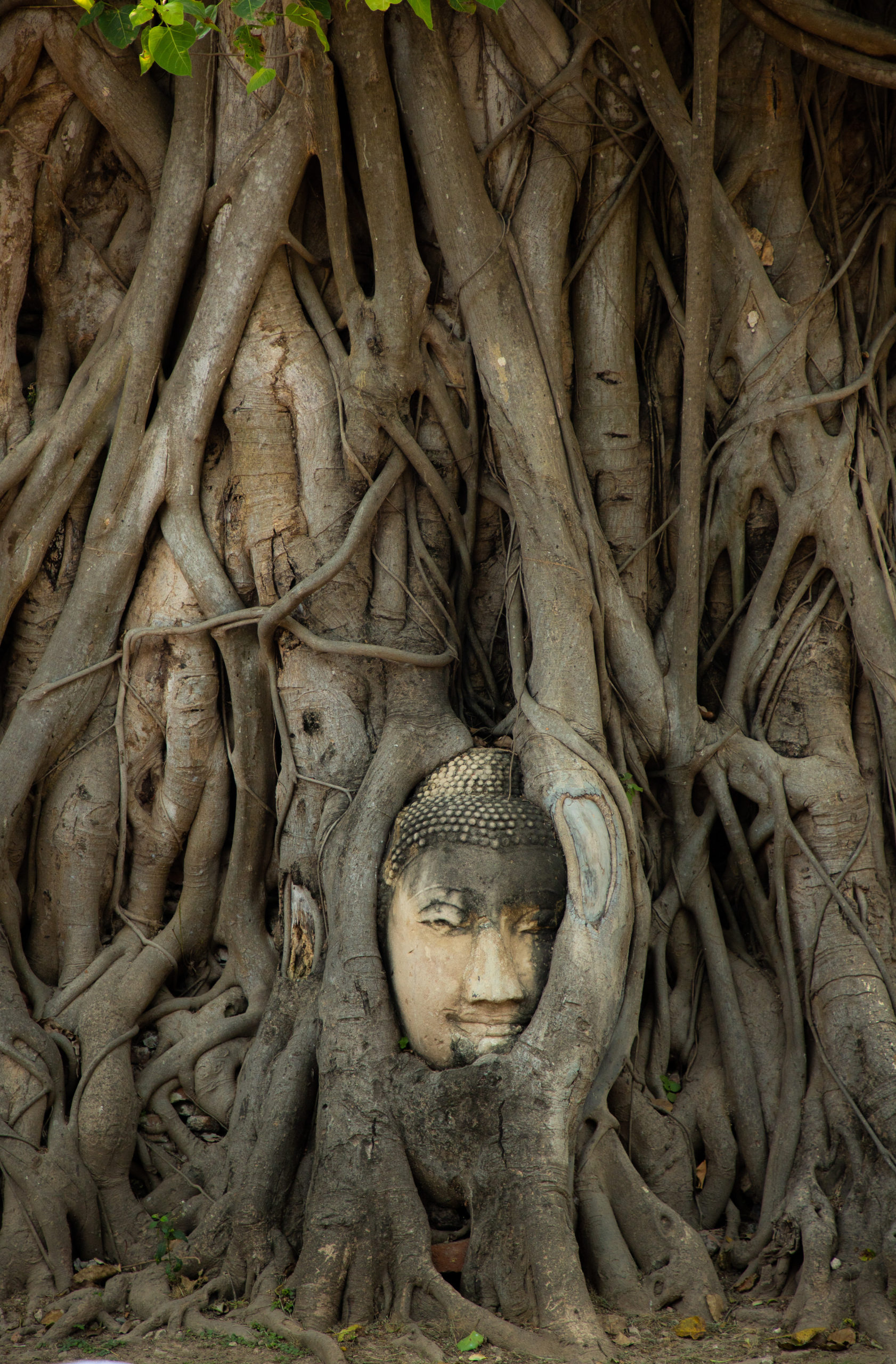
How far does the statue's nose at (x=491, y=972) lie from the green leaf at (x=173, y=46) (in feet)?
7.99

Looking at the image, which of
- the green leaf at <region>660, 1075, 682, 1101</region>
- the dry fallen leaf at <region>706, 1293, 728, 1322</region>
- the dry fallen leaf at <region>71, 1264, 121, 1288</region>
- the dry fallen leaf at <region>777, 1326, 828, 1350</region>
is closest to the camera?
the dry fallen leaf at <region>777, 1326, 828, 1350</region>

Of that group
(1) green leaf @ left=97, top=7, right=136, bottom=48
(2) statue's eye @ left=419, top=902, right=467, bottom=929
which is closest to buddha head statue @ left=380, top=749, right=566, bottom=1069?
(2) statue's eye @ left=419, top=902, right=467, bottom=929

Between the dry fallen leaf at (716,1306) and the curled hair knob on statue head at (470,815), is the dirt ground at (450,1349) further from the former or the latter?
the curled hair knob on statue head at (470,815)

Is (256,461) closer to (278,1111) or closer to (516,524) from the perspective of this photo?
(516,524)

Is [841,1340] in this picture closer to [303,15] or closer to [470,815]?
[470,815]

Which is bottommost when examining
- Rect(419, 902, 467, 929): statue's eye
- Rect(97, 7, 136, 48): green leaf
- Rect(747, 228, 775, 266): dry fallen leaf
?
Rect(419, 902, 467, 929): statue's eye

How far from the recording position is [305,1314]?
271cm

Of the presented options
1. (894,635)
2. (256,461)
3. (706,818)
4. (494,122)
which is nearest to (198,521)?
(256,461)

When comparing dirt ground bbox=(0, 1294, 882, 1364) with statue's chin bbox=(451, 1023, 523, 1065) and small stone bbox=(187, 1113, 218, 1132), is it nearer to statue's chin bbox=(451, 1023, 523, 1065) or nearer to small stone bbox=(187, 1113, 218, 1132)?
statue's chin bbox=(451, 1023, 523, 1065)

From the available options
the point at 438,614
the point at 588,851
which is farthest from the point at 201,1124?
the point at 438,614

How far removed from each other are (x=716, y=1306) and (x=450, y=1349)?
0.71 metres

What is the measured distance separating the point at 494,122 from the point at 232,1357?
3.85 m

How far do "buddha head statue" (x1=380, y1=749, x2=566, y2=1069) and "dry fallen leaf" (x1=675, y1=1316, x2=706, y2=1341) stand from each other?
0.77m

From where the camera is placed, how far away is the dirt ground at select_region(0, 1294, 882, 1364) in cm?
253
